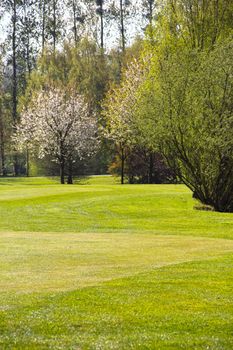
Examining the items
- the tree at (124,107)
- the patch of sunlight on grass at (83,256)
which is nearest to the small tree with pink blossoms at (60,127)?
the tree at (124,107)

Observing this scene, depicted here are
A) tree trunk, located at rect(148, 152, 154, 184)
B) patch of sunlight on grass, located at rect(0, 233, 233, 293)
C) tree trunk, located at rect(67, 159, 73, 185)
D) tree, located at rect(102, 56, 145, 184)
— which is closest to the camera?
patch of sunlight on grass, located at rect(0, 233, 233, 293)

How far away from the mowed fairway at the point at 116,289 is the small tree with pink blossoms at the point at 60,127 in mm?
37529

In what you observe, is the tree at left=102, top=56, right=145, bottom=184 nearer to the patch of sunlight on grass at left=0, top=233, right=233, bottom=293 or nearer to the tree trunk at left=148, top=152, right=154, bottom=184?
the tree trunk at left=148, top=152, right=154, bottom=184

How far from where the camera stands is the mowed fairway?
8.30m

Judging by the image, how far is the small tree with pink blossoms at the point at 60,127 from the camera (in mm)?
63688

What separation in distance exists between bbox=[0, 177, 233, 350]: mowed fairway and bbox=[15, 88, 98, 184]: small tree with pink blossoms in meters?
37.5

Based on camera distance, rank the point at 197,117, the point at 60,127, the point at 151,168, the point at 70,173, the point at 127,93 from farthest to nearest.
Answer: the point at 70,173 < the point at 151,168 < the point at 60,127 < the point at 127,93 < the point at 197,117

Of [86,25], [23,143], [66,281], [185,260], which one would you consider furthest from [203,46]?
[86,25]

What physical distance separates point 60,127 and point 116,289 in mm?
52954

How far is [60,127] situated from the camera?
6356cm

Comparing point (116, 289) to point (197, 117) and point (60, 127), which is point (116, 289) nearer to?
point (197, 117)

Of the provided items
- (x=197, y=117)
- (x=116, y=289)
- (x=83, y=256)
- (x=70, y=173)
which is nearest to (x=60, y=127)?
(x=70, y=173)

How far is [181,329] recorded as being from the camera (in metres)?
8.70

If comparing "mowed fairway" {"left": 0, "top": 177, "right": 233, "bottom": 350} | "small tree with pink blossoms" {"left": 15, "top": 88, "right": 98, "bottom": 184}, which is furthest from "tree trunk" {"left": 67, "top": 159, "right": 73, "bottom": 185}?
"mowed fairway" {"left": 0, "top": 177, "right": 233, "bottom": 350}
